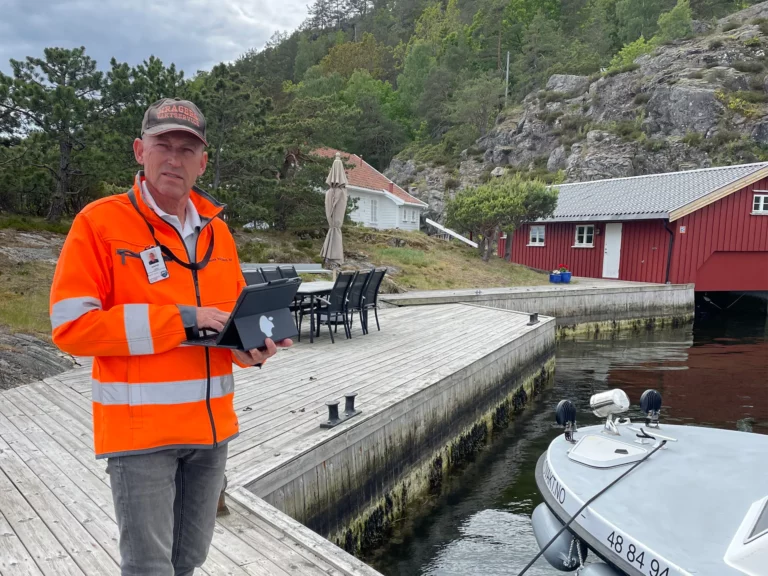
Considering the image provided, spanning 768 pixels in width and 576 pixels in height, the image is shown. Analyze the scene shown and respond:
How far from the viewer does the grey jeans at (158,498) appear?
1.50 meters

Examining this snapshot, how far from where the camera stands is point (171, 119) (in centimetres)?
157

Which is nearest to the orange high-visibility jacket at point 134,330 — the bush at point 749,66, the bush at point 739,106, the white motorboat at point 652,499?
the white motorboat at point 652,499

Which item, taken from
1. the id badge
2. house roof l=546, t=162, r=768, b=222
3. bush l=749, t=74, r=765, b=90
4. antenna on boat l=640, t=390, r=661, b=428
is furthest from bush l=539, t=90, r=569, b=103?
the id badge

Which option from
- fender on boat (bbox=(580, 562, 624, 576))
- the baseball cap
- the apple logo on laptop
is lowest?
fender on boat (bbox=(580, 562, 624, 576))

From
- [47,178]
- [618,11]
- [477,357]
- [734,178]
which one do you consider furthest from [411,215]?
[618,11]

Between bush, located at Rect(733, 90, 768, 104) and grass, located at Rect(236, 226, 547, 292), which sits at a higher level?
bush, located at Rect(733, 90, 768, 104)

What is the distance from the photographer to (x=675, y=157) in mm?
35500

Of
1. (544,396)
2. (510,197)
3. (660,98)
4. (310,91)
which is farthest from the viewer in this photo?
(310,91)

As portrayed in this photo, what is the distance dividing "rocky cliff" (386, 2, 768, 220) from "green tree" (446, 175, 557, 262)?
18010 mm

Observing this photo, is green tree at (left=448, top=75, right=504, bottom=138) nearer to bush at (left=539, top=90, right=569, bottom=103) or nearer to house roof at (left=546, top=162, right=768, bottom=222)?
bush at (left=539, top=90, right=569, bottom=103)

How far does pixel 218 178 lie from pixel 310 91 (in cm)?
3796

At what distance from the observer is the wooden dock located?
8.56 ft

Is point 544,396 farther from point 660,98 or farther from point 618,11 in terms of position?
point 618,11

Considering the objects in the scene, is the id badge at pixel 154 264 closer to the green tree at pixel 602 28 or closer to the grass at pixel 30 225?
the grass at pixel 30 225
